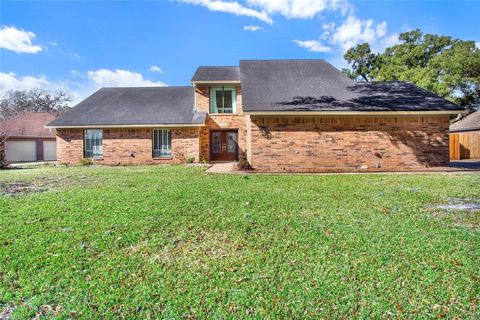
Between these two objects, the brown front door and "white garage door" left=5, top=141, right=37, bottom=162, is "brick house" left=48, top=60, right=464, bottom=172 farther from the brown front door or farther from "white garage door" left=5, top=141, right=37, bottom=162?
"white garage door" left=5, top=141, right=37, bottom=162

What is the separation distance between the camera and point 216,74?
65.8 feet

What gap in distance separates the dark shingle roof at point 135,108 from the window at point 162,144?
0.89m

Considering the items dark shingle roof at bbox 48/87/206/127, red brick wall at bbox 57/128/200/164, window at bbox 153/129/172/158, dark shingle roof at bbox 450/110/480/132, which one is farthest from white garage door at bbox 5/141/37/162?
dark shingle roof at bbox 450/110/480/132

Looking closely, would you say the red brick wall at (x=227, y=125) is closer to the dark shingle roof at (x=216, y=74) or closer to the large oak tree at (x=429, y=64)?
the dark shingle roof at (x=216, y=74)

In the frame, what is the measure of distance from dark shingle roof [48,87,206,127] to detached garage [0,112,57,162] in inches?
455

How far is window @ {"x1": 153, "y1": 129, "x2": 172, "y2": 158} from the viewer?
1864cm

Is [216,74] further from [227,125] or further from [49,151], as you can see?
[49,151]

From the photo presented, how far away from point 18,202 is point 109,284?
5.38 m

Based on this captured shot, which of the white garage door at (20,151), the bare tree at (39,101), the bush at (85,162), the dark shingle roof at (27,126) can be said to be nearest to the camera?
the bush at (85,162)

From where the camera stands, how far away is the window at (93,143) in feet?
61.6

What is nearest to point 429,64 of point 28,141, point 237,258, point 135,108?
point 135,108

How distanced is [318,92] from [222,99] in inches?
290

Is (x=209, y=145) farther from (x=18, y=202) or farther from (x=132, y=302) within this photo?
(x=132, y=302)

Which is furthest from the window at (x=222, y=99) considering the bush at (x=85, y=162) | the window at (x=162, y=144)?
the bush at (x=85, y=162)
